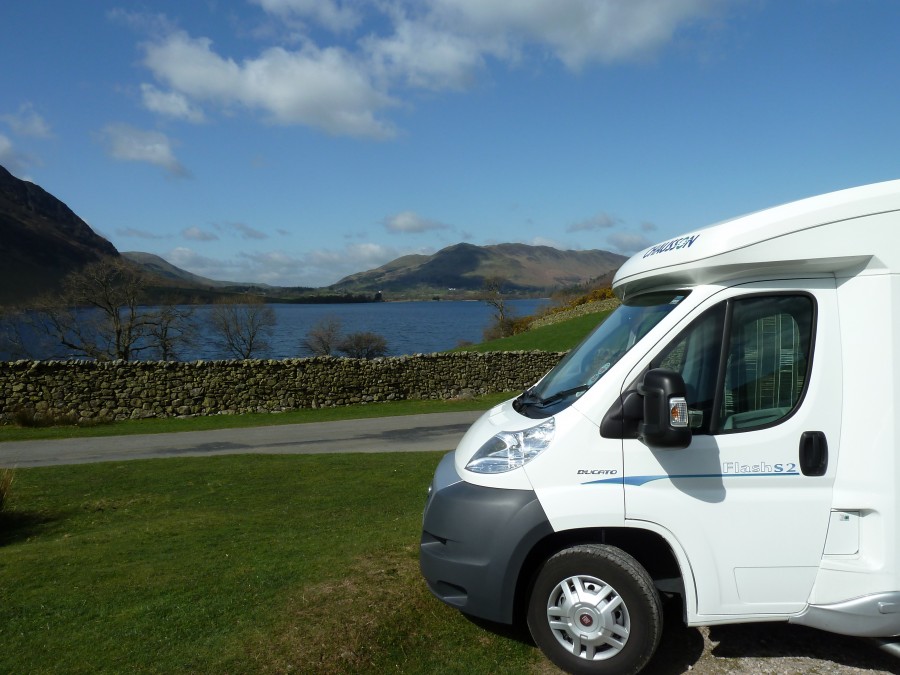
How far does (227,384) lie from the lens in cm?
2248

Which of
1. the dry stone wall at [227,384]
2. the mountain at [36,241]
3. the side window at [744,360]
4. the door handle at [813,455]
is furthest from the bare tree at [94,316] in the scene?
the mountain at [36,241]

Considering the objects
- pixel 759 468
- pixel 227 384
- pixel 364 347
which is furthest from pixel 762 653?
pixel 364 347

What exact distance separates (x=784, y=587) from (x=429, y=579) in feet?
6.71

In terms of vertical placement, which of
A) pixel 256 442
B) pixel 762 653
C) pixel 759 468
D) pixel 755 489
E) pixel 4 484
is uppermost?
pixel 759 468

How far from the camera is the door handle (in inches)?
150

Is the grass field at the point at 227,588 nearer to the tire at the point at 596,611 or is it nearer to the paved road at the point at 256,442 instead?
the tire at the point at 596,611

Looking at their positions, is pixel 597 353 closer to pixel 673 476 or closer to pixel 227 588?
pixel 673 476

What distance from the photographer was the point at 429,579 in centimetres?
424

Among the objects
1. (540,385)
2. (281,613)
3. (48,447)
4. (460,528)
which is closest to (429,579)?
(460,528)

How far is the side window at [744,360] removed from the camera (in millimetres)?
3924

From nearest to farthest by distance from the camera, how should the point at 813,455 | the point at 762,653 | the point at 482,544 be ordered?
1. the point at 813,455
2. the point at 482,544
3. the point at 762,653

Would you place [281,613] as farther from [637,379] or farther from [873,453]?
[873,453]

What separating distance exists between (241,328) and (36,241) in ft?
438

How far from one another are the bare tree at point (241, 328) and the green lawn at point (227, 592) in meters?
31.3
